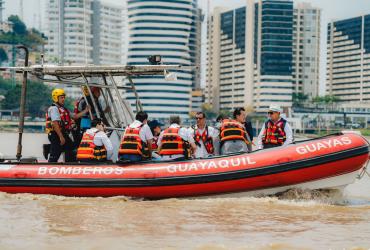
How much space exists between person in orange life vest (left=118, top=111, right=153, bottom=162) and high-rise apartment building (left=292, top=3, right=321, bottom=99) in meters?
142

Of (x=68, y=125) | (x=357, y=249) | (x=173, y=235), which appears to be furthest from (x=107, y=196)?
(x=357, y=249)

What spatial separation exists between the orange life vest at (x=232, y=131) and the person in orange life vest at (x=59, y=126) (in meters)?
2.07

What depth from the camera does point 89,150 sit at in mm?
9953

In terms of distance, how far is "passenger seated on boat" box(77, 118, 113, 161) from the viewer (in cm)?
988

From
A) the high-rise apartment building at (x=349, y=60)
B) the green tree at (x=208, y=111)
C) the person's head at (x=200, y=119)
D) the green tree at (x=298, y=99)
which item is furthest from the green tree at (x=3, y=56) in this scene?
the person's head at (x=200, y=119)

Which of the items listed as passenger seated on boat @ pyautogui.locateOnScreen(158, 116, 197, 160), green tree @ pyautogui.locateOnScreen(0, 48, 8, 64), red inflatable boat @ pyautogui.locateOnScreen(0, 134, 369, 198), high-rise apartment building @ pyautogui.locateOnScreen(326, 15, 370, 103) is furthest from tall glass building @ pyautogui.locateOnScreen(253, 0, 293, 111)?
red inflatable boat @ pyautogui.locateOnScreen(0, 134, 369, 198)

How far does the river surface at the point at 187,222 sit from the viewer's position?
7191 mm

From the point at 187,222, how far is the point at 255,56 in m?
125

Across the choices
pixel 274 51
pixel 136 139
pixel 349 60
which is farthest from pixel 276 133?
pixel 349 60

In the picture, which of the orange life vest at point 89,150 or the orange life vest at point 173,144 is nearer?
the orange life vest at point 173,144

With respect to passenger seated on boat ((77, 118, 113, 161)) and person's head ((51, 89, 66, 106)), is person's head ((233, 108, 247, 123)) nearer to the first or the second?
passenger seated on boat ((77, 118, 113, 161))

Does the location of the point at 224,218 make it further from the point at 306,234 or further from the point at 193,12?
the point at 193,12

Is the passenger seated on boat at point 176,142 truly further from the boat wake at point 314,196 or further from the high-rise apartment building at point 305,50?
the high-rise apartment building at point 305,50

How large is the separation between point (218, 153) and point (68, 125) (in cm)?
223
